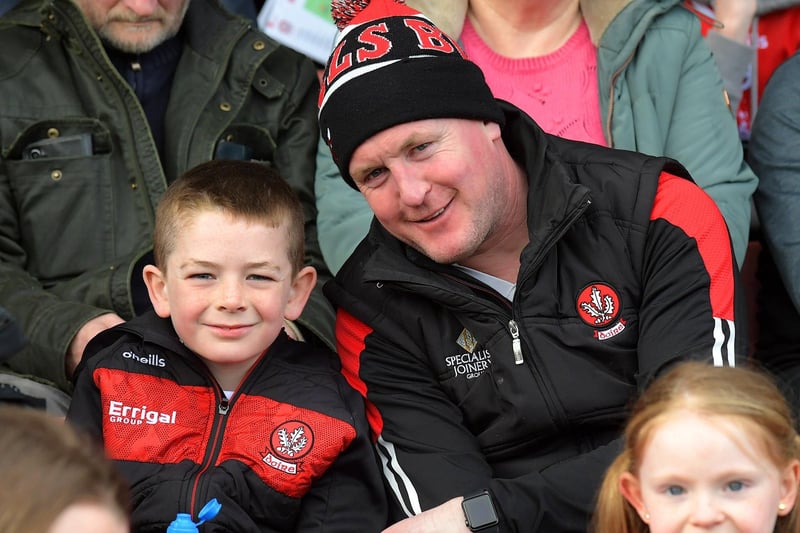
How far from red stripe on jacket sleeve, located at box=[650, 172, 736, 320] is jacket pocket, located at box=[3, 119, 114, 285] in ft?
4.97

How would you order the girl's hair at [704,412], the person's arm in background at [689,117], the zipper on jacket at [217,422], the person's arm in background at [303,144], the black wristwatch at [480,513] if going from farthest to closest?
1. the person's arm in background at [303,144]
2. the person's arm in background at [689,117]
3. the zipper on jacket at [217,422]
4. the black wristwatch at [480,513]
5. the girl's hair at [704,412]

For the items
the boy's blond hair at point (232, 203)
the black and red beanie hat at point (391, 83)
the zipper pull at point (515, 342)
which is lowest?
the boy's blond hair at point (232, 203)

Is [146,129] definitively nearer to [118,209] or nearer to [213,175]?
[118,209]

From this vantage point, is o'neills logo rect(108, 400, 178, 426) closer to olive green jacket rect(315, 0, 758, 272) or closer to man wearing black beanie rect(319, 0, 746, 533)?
man wearing black beanie rect(319, 0, 746, 533)

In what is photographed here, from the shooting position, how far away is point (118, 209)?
11.4 ft

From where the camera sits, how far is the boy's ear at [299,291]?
293 cm

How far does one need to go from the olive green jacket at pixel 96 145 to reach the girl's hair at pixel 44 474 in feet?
5.19

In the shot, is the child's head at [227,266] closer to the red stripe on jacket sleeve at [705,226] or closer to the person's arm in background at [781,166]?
the red stripe on jacket sleeve at [705,226]

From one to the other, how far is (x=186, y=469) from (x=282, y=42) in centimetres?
182

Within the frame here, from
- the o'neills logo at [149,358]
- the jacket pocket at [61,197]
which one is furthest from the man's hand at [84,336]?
the jacket pocket at [61,197]

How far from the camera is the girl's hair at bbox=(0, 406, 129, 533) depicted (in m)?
1.55

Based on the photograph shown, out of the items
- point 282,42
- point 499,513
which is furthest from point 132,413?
point 282,42

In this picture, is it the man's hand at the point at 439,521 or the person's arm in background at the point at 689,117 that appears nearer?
the man's hand at the point at 439,521

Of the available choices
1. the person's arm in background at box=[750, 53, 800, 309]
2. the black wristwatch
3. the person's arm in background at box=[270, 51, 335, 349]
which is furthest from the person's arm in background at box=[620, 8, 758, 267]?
the black wristwatch
